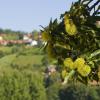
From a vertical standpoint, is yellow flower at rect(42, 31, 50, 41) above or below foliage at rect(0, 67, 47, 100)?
above

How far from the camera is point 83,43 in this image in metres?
3.91

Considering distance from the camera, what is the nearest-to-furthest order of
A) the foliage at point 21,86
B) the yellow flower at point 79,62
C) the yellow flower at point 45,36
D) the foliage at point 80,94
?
the yellow flower at point 79,62, the yellow flower at point 45,36, the foliage at point 21,86, the foliage at point 80,94

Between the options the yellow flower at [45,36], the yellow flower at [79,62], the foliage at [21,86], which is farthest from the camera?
the foliage at [21,86]

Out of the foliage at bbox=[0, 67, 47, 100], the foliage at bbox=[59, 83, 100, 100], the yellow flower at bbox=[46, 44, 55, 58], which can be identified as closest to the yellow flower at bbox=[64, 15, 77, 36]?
the yellow flower at bbox=[46, 44, 55, 58]

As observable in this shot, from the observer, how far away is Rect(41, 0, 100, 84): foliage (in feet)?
12.6

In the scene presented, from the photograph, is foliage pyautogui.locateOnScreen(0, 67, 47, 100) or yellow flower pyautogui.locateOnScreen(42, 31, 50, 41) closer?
yellow flower pyautogui.locateOnScreen(42, 31, 50, 41)

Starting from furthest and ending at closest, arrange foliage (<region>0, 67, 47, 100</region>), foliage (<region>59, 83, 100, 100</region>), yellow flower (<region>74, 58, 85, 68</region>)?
foliage (<region>59, 83, 100, 100</region>) < foliage (<region>0, 67, 47, 100</region>) < yellow flower (<region>74, 58, 85, 68</region>)

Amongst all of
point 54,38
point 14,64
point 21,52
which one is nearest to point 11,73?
point 14,64

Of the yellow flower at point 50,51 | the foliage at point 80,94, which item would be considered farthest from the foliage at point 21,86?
the yellow flower at point 50,51

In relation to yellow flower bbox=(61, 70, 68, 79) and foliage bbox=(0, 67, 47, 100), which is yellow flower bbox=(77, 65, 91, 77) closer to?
yellow flower bbox=(61, 70, 68, 79)

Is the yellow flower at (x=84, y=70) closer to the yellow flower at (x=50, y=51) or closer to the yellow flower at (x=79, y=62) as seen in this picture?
the yellow flower at (x=79, y=62)

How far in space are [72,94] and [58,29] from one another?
4648 inches

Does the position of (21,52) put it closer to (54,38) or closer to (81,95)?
(81,95)

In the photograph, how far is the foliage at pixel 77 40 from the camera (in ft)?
12.6
